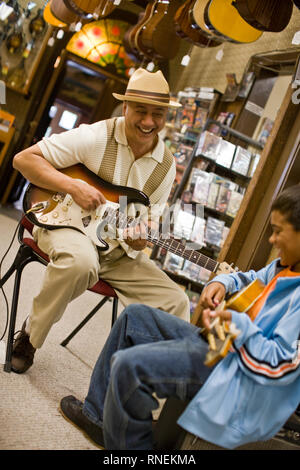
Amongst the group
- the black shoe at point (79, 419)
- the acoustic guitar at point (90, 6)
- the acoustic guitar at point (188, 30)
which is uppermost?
the acoustic guitar at point (188, 30)

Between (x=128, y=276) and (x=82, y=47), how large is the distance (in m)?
5.39

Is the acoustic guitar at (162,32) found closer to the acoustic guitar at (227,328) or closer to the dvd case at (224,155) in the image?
the dvd case at (224,155)

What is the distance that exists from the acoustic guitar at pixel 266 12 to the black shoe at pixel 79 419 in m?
2.29

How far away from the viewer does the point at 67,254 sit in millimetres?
2072

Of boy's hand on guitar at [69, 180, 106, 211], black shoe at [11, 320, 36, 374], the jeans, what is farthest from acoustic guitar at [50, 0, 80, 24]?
the jeans

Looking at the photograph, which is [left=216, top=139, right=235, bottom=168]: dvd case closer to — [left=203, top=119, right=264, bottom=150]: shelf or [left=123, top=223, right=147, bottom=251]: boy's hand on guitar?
[left=203, top=119, right=264, bottom=150]: shelf

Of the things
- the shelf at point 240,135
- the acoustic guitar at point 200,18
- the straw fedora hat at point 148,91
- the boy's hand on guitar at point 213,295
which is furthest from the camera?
the shelf at point 240,135

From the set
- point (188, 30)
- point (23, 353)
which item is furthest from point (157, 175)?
point (188, 30)

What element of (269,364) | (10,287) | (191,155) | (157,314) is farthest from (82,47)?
(269,364)

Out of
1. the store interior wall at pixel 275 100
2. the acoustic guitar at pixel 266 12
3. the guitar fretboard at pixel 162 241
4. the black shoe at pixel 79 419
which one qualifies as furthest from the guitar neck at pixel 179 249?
the store interior wall at pixel 275 100

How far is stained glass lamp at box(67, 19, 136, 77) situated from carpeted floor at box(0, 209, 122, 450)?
4284 millimetres

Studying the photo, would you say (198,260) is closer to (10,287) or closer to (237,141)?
(10,287)

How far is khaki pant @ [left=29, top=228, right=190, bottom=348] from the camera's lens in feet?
6.70

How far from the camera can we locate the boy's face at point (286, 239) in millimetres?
1467
